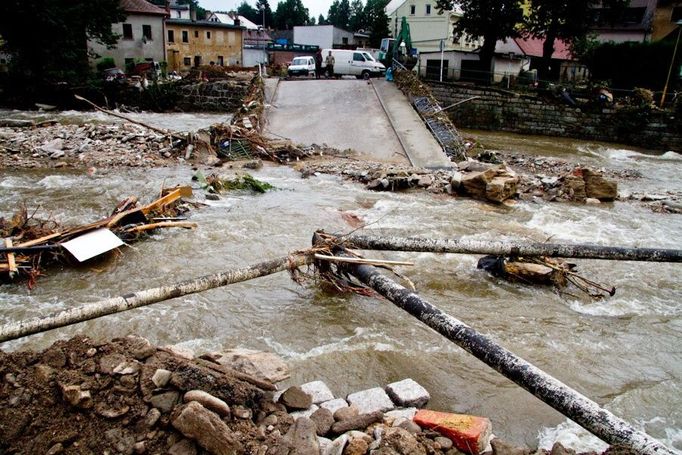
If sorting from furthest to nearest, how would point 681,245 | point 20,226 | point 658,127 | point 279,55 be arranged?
1. point 279,55
2. point 658,127
3. point 681,245
4. point 20,226

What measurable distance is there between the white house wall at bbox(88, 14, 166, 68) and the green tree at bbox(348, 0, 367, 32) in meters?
51.7

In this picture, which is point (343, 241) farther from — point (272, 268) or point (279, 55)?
point (279, 55)

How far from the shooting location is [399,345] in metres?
5.02

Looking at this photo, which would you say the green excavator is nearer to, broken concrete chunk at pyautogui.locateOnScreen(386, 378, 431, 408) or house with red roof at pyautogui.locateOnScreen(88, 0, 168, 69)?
broken concrete chunk at pyautogui.locateOnScreen(386, 378, 431, 408)

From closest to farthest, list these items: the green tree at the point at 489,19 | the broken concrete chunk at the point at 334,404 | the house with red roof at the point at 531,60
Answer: the broken concrete chunk at the point at 334,404 → the green tree at the point at 489,19 → the house with red roof at the point at 531,60

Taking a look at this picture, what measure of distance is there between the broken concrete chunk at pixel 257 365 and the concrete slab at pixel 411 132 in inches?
403

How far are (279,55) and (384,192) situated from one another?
46.9 m

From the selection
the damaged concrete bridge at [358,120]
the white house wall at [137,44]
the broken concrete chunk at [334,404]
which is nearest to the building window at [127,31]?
the white house wall at [137,44]

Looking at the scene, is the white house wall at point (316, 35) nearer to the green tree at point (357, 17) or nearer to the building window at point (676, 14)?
the green tree at point (357, 17)

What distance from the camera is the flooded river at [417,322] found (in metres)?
4.38

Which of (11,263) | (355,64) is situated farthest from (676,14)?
(11,263)

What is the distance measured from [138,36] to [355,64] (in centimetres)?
2479

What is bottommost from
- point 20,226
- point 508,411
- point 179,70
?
point 508,411

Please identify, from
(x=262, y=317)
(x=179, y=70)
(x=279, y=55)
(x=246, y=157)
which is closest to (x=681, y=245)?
(x=262, y=317)
